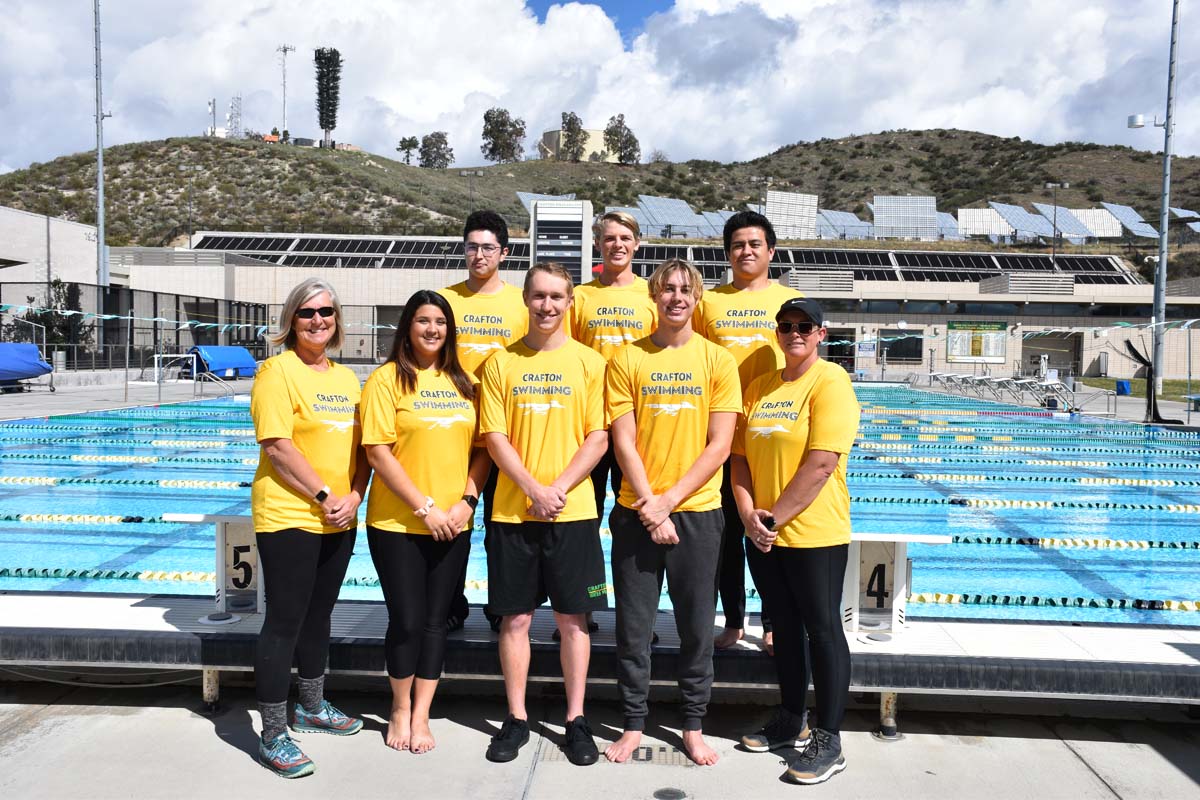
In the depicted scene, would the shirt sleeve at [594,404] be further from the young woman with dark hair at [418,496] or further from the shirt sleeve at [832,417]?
the shirt sleeve at [832,417]

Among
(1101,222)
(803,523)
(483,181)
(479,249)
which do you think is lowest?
(803,523)

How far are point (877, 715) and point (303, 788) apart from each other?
1916 mm

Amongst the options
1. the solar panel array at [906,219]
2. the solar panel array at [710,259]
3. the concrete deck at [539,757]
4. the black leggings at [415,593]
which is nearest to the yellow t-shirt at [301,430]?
the black leggings at [415,593]

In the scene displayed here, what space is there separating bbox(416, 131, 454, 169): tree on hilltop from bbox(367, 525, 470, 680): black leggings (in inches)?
3941

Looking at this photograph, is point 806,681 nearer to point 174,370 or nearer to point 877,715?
point 877,715

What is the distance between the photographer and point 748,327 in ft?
10.4

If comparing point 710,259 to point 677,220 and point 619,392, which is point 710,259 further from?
point 619,392

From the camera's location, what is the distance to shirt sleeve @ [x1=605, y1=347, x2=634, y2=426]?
2.77m

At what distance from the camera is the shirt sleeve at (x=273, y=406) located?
2648 millimetres

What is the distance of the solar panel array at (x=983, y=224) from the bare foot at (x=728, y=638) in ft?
152

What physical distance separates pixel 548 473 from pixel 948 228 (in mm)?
45688

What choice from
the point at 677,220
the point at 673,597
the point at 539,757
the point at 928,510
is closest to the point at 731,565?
the point at 673,597

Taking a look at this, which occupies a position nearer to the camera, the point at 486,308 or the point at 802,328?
the point at 802,328

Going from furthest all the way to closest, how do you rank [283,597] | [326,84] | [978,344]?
[326,84], [978,344], [283,597]
